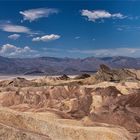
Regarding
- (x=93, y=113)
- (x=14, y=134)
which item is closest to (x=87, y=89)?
(x=93, y=113)

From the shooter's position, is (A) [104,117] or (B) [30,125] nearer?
(B) [30,125]

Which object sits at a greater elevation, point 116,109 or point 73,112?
point 116,109

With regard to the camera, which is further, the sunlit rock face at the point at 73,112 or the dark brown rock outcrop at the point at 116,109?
the dark brown rock outcrop at the point at 116,109

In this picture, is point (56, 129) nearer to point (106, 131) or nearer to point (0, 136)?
point (106, 131)

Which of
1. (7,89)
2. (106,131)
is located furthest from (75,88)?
(106,131)

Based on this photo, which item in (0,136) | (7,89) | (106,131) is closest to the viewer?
(0,136)

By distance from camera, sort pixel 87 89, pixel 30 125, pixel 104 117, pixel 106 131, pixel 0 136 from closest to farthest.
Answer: pixel 0 136 < pixel 30 125 < pixel 106 131 < pixel 104 117 < pixel 87 89

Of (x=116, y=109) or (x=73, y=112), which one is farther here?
(x=73, y=112)

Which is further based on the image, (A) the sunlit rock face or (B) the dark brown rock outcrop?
(B) the dark brown rock outcrop

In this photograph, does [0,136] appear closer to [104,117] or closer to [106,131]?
[106,131]
